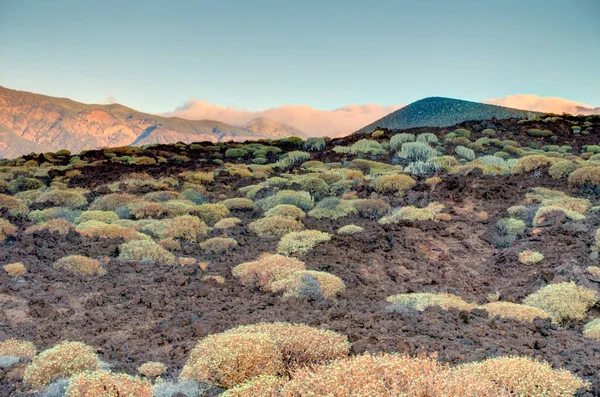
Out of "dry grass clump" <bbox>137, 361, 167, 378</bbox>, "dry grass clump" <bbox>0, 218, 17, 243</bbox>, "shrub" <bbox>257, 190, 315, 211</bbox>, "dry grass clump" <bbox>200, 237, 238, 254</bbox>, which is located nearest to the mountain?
"shrub" <bbox>257, 190, 315, 211</bbox>

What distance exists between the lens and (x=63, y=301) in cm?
871

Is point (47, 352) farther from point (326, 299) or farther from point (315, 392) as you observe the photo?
point (326, 299)

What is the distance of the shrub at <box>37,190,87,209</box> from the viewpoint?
689 inches

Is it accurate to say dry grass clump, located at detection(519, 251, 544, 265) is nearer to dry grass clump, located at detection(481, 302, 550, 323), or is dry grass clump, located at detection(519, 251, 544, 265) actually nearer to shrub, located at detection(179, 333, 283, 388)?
dry grass clump, located at detection(481, 302, 550, 323)

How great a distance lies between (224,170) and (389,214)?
10.2 meters

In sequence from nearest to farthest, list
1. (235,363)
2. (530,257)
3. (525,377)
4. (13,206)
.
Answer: (525,377)
(235,363)
(530,257)
(13,206)

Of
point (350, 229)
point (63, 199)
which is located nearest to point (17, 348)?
point (350, 229)

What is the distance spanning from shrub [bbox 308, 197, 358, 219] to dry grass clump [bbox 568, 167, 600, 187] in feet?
23.9

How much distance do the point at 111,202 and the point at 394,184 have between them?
9334 millimetres

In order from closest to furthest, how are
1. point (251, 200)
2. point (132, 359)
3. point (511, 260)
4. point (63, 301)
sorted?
1. point (132, 359)
2. point (63, 301)
3. point (511, 260)
4. point (251, 200)

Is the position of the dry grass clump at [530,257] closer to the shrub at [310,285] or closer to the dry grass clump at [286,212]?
the shrub at [310,285]

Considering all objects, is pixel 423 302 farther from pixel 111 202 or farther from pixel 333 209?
pixel 111 202

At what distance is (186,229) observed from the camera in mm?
13625

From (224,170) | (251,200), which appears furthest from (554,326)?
(224,170)
